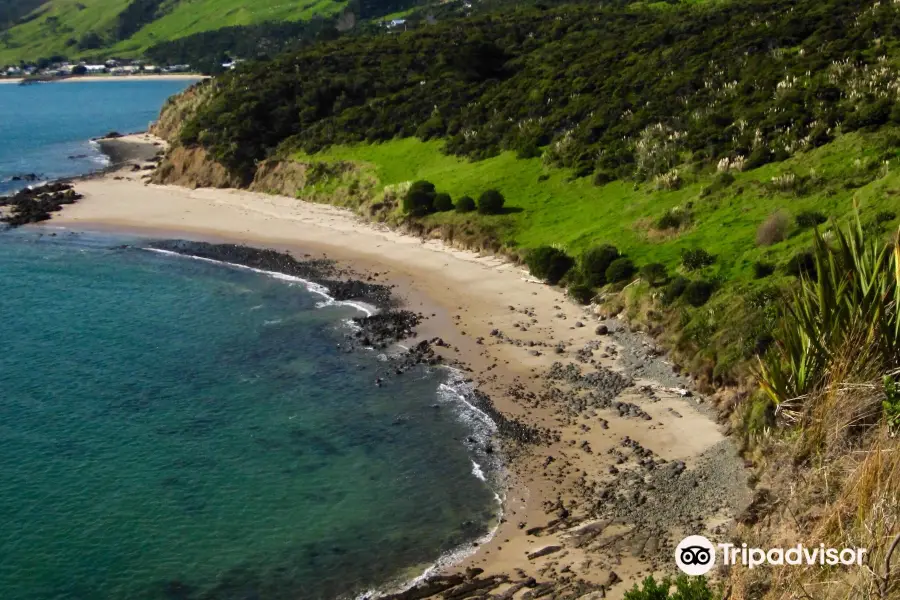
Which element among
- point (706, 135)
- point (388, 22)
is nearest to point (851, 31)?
point (706, 135)

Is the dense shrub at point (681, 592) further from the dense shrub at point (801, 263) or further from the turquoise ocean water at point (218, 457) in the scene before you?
the dense shrub at point (801, 263)

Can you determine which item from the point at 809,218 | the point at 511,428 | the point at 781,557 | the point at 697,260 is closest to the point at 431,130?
the point at 697,260

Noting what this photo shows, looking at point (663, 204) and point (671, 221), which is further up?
point (663, 204)

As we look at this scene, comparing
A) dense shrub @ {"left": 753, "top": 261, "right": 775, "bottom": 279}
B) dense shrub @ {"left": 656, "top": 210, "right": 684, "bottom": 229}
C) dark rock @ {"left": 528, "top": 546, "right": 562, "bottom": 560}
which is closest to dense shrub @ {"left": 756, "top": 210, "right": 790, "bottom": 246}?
dense shrub @ {"left": 753, "top": 261, "right": 775, "bottom": 279}

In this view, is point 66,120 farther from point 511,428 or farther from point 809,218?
point 511,428

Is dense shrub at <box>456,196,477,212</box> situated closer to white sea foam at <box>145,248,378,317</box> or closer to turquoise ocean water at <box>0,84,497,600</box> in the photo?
white sea foam at <box>145,248,378,317</box>

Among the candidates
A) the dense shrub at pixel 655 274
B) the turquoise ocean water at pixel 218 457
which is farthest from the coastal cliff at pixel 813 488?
the dense shrub at pixel 655 274

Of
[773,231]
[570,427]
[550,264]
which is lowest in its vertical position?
[570,427]

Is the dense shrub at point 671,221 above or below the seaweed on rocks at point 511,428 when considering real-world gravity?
above
